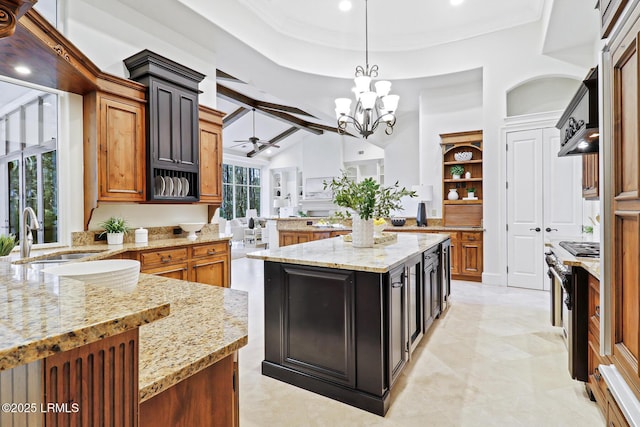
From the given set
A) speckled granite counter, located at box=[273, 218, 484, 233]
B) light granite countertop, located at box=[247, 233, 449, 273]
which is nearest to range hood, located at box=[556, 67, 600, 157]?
light granite countertop, located at box=[247, 233, 449, 273]

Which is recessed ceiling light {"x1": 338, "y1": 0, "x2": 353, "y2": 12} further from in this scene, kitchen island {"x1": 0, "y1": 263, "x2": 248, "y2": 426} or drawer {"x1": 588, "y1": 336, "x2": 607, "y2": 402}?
kitchen island {"x1": 0, "y1": 263, "x2": 248, "y2": 426}

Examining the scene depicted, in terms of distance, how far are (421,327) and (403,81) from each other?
172 inches

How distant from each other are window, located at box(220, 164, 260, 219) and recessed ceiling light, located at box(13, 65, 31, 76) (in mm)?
A: 9171

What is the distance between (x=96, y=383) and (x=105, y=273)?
2.63 feet

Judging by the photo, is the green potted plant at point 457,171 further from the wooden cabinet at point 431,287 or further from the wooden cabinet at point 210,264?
the wooden cabinet at point 210,264

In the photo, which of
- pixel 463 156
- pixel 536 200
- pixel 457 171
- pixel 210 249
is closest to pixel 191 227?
pixel 210 249

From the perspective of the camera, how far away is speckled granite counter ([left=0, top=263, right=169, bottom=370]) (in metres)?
0.46

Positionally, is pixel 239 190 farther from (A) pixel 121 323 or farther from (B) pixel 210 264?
(A) pixel 121 323

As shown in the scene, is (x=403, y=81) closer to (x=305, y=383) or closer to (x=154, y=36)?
(x=154, y=36)

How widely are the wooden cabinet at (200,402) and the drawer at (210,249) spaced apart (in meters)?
2.80

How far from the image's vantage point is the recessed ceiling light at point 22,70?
2.56m

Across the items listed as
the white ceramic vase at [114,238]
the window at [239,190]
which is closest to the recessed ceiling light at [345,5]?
the white ceramic vase at [114,238]

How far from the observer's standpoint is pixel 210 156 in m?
4.27

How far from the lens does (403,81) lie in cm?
579
